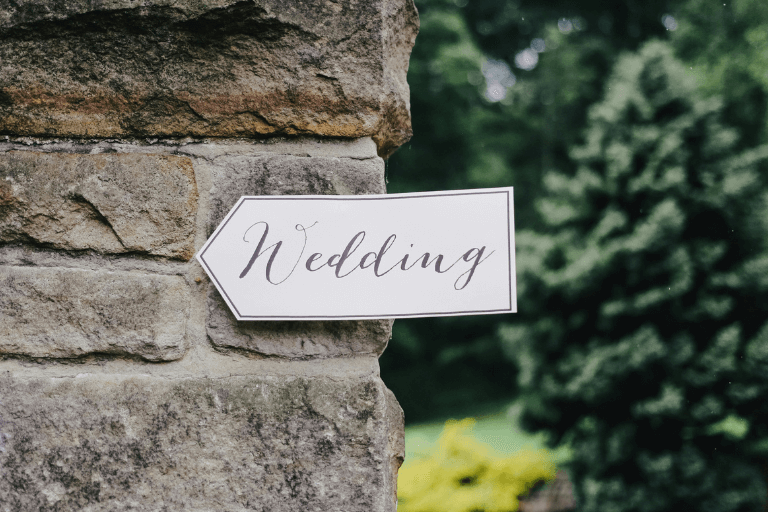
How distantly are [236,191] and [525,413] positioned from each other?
3.11 m

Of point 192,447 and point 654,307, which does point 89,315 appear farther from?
point 654,307

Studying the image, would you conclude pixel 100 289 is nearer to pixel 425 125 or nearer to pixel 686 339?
pixel 686 339

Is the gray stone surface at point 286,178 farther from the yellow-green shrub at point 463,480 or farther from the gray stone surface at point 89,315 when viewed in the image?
the yellow-green shrub at point 463,480

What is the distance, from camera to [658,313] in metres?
3.04

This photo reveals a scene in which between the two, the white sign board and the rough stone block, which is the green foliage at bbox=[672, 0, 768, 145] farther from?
the rough stone block

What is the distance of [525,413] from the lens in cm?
347

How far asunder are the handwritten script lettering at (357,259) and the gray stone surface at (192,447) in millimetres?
145

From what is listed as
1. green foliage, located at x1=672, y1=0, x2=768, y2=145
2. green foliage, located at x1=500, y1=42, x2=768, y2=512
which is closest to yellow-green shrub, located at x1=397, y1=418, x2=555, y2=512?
green foliage, located at x1=500, y1=42, x2=768, y2=512

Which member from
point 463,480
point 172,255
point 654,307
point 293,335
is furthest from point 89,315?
point 654,307

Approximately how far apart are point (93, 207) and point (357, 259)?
1.14 feet

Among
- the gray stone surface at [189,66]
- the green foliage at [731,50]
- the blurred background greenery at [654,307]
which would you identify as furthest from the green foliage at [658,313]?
the green foliage at [731,50]

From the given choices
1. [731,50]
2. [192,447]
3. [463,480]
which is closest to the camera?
[192,447]

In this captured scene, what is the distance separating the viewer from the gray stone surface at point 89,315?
0.72 meters

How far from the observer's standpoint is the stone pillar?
690 millimetres
